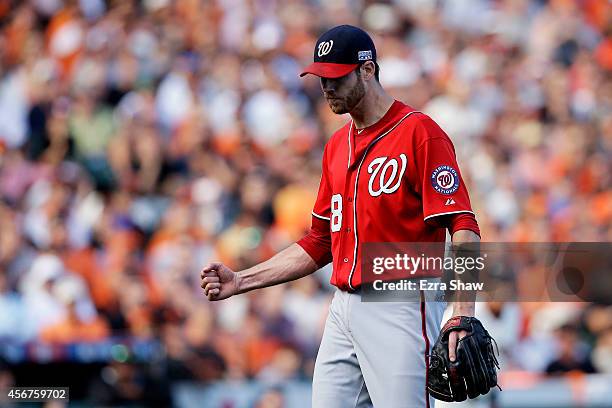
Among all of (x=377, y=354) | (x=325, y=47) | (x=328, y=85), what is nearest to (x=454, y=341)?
(x=377, y=354)

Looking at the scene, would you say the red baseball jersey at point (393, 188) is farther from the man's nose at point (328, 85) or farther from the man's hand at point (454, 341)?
the man's hand at point (454, 341)

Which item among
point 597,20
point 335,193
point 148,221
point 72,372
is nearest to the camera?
point 335,193

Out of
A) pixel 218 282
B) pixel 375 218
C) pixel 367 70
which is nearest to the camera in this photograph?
pixel 375 218

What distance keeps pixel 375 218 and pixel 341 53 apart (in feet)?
2.17

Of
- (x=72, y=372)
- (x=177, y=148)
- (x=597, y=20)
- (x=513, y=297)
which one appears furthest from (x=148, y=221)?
(x=597, y=20)

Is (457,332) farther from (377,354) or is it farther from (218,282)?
(218,282)

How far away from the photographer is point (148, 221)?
10.2 m

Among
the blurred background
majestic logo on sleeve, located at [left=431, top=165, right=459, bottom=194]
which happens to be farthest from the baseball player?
the blurred background

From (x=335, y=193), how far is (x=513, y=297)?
4.42 meters

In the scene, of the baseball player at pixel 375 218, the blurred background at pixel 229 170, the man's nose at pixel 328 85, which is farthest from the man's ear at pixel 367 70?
the blurred background at pixel 229 170

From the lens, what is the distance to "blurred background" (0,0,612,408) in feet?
27.3

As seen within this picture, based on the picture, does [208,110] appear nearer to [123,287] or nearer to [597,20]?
[123,287]

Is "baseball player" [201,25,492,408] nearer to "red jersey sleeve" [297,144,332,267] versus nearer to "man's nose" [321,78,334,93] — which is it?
"man's nose" [321,78,334,93]

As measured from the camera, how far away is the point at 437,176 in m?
4.19
